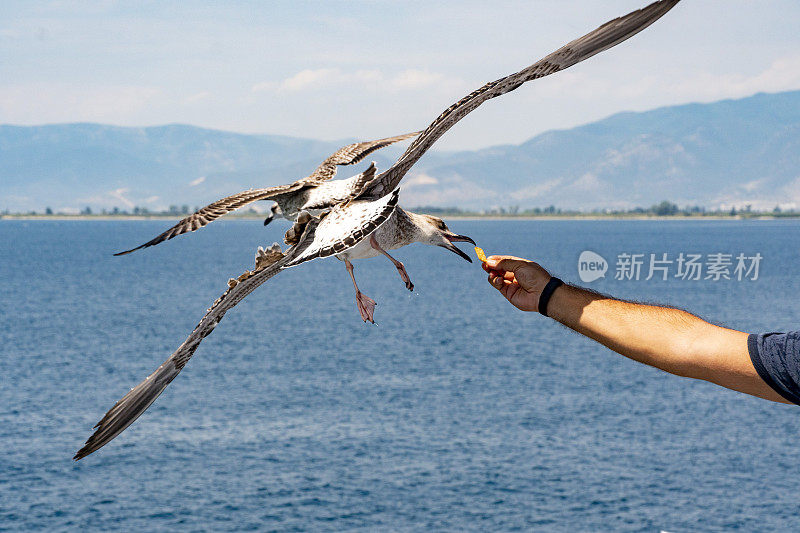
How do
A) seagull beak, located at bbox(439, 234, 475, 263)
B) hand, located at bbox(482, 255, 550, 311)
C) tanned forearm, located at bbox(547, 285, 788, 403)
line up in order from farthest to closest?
hand, located at bbox(482, 255, 550, 311) → seagull beak, located at bbox(439, 234, 475, 263) → tanned forearm, located at bbox(547, 285, 788, 403)

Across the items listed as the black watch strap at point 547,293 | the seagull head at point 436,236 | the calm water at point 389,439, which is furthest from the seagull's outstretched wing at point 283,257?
the calm water at point 389,439

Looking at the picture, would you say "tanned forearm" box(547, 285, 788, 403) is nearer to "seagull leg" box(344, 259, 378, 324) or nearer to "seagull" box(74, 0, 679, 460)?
"seagull" box(74, 0, 679, 460)

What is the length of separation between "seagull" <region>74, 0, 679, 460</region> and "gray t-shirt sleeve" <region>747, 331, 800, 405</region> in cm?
177

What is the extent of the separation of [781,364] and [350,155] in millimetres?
4362

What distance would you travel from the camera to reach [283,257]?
462 cm

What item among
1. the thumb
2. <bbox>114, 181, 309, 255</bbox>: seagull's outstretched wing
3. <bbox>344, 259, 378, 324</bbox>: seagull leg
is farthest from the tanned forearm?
<bbox>114, 181, 309, 255</bbox>: seagull's outstretched wing

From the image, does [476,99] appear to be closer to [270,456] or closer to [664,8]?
[664,8]

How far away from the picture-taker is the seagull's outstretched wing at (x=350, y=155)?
23.0 ft

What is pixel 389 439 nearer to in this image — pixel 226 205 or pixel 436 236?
pixel 226 205

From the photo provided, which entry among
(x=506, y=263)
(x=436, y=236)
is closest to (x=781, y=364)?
(x=506, y=263)

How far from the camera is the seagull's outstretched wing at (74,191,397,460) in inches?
175

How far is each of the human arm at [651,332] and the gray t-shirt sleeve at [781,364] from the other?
0.06m

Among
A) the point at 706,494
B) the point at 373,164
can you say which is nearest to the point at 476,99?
the point at 373,164

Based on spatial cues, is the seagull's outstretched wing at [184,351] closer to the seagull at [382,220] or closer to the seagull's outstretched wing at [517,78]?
the seagull at [382,220]
